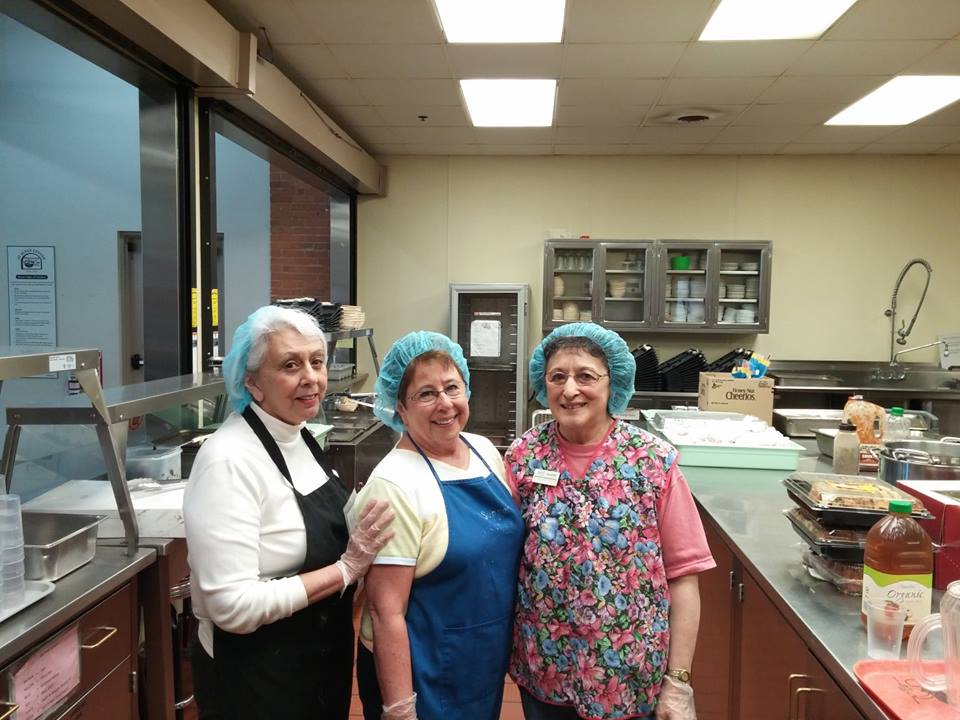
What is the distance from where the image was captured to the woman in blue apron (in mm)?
1363

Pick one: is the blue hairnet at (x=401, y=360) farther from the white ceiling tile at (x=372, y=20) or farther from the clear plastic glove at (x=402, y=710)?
the white ceiling tile at (x=372, y=20)

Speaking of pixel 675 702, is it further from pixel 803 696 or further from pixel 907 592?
pixel 907 592

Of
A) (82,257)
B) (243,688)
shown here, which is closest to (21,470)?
(243,688)

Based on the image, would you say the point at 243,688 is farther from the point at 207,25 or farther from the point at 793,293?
the point at 793,293

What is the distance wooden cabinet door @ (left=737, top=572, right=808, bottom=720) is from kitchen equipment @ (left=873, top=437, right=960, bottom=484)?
58 cm

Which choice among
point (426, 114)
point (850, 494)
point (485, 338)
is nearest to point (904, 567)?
point (850, 494)

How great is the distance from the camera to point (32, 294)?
15.3 ft

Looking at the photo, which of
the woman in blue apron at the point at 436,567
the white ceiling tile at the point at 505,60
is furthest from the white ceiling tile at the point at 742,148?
the woman in blue apron at the point at 436,567

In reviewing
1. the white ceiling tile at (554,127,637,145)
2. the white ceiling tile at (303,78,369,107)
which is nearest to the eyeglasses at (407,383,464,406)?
the white ceiling tile at (303,78,369,107)

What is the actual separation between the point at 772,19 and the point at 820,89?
114 cm

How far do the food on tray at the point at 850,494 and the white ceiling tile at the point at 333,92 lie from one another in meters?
3.34

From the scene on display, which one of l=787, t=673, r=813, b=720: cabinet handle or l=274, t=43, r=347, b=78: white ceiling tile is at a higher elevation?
l=274, t=43, r=347, b=78: white ceiling tile

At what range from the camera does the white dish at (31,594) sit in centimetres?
137

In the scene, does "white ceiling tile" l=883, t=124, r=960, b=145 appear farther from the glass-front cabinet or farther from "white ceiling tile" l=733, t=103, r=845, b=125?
the glass-front cabinet
